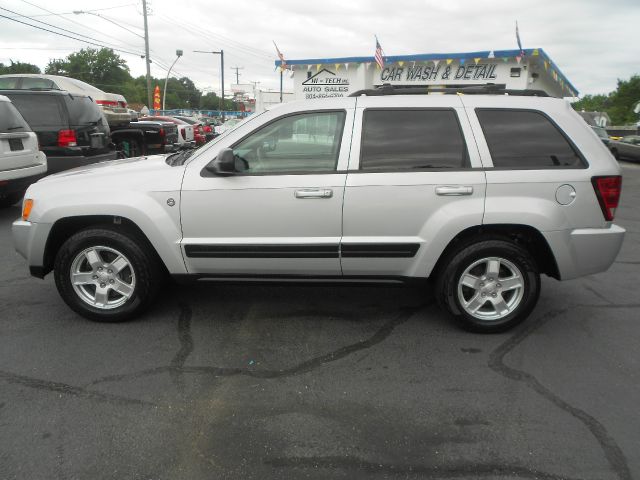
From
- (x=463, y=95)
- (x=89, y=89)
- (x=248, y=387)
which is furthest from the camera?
(x=89, y=89)

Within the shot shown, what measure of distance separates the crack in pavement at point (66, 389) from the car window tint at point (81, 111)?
733cm

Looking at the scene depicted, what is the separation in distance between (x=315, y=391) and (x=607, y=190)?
2559 millimetres

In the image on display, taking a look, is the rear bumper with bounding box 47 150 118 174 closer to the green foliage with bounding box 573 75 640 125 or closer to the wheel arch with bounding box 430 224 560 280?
the wheel arch with bounding box 430 224 560 280

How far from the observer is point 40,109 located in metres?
9.34

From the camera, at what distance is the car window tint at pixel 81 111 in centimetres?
941

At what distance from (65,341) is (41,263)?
73 cm

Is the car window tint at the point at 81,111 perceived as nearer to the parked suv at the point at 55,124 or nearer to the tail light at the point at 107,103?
the parked suv at the point at 55,124

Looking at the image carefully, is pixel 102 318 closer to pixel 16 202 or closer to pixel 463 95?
pixel 463 95

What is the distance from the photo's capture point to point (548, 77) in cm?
1919

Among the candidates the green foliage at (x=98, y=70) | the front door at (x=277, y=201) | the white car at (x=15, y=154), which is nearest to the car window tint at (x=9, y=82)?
the white car at (x=15, y=154)

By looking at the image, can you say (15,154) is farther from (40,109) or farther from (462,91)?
(462,91)

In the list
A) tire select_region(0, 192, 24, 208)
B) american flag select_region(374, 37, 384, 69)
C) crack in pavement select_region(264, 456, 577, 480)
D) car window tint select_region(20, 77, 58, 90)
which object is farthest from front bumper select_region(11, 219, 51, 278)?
american flag select_region(374, 37, 384, 69)

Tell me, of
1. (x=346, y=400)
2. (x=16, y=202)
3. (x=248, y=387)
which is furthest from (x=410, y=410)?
(x=16, y=202)

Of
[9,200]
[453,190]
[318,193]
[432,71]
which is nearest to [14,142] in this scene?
[9,200]
